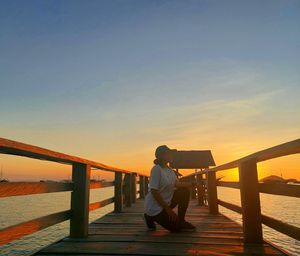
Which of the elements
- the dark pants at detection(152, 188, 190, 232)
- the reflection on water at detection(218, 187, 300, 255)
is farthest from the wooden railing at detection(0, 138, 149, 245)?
the reflection on water at detection(218, 187, 300, 255)

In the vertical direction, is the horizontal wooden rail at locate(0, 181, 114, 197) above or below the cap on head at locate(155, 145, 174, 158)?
below

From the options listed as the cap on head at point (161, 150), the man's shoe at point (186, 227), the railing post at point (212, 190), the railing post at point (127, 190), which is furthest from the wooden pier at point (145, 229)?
the railing post at point (127, 190)

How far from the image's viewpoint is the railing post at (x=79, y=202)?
424cm

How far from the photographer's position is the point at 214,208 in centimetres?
776

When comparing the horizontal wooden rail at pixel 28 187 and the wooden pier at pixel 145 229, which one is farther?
the wooden pier at pixel 145 229

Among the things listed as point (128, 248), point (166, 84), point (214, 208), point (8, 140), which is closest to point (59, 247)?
point (128, 248)

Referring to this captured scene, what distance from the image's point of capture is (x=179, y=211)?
17.0 ft

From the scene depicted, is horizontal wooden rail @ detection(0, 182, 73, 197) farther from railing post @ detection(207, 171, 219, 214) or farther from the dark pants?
railing post @ detection(207, 171, 219, 214)

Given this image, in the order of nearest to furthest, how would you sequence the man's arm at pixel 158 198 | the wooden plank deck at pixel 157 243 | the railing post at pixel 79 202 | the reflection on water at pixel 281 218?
the wooden plank deck at pixel 157 243, the railing post at pixel 79 202, the man's arm at pixel 158 198, the reflection on water at pixel 281 218

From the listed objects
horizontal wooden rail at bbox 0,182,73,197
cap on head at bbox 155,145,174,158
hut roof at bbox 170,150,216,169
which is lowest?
horizontal wooden rail at bbox 0,182,73,197

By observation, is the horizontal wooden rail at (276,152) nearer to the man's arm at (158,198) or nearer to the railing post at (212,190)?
the man's arm at (158,198)

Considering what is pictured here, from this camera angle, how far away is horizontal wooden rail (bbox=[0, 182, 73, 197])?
2.46 metres

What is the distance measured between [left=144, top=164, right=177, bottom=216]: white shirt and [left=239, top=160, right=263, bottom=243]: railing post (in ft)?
4.37

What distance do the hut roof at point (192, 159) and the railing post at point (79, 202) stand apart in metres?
37.4
